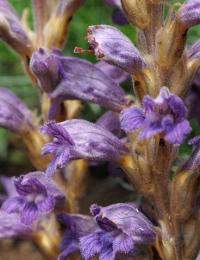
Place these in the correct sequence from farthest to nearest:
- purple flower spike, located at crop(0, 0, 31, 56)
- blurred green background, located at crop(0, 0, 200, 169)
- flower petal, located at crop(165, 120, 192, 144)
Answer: blurred green background, located at crop(0, 0, 200, 169) → purple flower spike, located at crop(0, 0, 31, 56) → flower petal, located at crop(165, 120, 192, 144)

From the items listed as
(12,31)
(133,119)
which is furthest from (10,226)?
(133,119)

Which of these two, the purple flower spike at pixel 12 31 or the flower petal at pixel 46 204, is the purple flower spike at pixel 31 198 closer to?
the flower petal at pixel 46 204

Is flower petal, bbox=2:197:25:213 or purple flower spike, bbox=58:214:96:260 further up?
flower petal, bbox=2:197:25:213

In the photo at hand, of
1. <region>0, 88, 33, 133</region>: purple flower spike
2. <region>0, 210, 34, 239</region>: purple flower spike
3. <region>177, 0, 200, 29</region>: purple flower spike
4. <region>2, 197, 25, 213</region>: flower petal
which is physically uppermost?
<region>177, 0, 200, 29</region>: purple flower spike

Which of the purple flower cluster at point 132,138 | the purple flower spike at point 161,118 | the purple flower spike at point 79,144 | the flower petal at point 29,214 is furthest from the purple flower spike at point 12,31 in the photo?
the purple flower spike at point 161,118

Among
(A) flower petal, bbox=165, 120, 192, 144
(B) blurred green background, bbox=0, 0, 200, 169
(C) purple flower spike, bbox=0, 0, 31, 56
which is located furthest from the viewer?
(B) blurred green background, bbox=0, 0, 200, 169

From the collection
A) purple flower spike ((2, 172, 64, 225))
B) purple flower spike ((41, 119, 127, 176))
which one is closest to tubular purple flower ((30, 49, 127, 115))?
purple flower spike ((41, 119, 127, 176))

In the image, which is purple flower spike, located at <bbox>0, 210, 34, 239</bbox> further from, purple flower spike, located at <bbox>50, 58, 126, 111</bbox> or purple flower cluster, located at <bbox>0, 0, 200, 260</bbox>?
purple flower spike, located at <bbox>50, 58, 126, 111</bbox>
